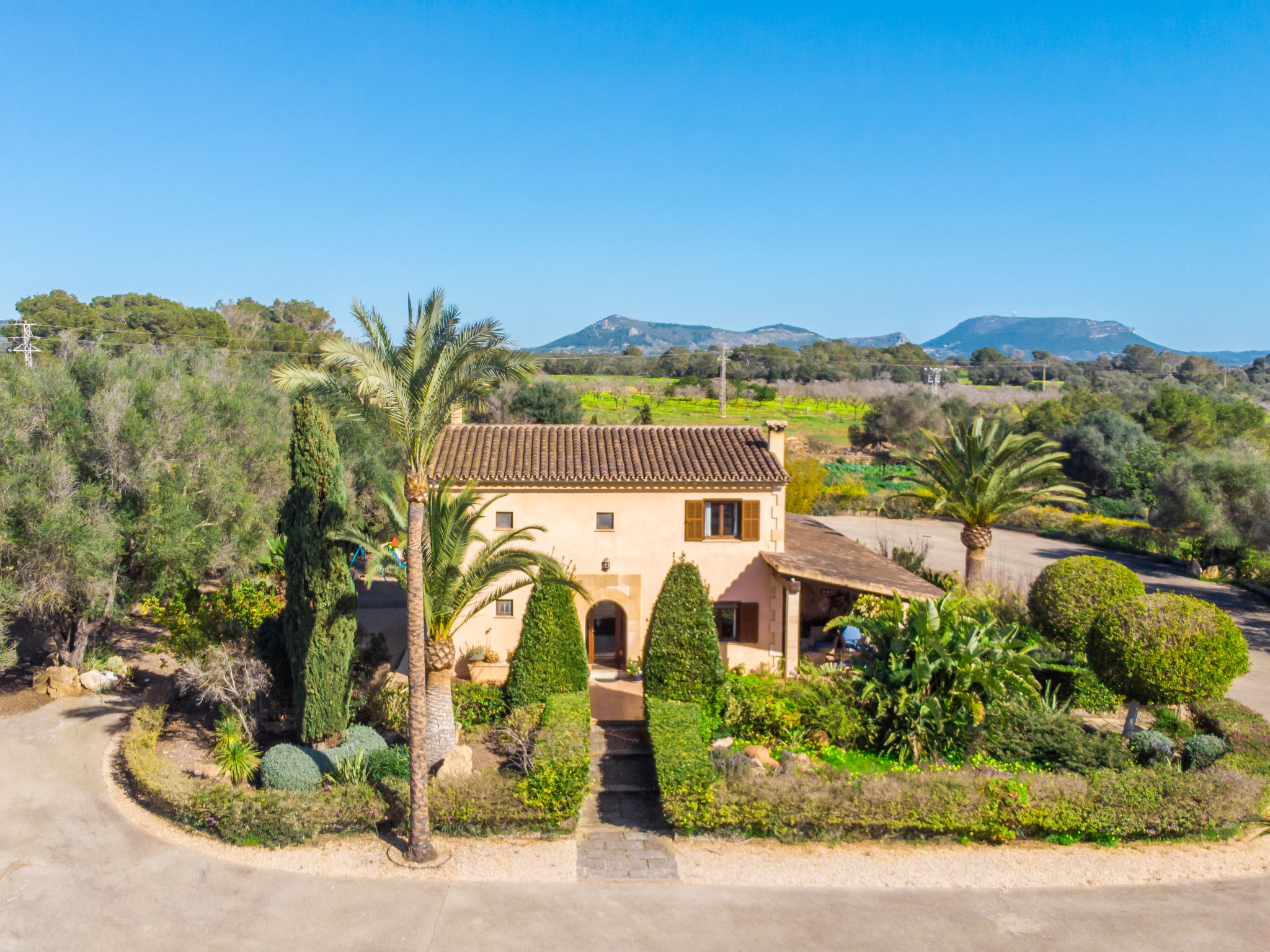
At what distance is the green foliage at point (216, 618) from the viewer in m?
16.4

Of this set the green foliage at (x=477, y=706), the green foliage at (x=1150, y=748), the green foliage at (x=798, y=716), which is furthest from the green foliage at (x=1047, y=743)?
the green foliage at (x=477, y=706)

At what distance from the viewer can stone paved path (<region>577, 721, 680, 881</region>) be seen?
1184 cm

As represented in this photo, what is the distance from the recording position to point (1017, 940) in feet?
34.1

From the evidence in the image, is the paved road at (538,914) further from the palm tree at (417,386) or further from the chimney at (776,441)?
the chimney at (776,441)

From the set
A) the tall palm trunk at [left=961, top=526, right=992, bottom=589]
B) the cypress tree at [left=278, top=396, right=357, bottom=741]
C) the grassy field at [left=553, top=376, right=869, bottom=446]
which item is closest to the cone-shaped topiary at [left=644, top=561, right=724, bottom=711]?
the cypress tree at [left=278, top=396, right=357, bottom=741]

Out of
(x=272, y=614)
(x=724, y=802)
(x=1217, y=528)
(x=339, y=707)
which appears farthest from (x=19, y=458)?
(x=1217, y=528)

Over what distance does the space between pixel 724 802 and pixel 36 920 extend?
9.28m

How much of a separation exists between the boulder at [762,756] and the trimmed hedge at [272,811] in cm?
609

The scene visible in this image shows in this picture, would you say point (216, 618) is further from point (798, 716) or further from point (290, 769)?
point (798, 716)

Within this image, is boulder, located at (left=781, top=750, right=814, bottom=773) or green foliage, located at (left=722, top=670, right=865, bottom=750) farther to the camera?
green foliage, located at (left=722, top=670, right=865, bottom=750)

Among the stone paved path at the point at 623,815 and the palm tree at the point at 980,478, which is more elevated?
the palm tree at the point at 980,478

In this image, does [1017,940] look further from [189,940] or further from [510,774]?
[189,940]

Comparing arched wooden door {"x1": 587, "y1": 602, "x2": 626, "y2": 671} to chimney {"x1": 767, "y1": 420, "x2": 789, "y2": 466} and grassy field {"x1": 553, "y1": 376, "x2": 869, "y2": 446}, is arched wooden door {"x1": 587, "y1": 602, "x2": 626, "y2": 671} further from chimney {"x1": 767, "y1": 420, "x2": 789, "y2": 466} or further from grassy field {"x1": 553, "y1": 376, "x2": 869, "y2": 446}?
grassy field {"x1": 553, "y1": 376, "x2": 869, "y2": 446}

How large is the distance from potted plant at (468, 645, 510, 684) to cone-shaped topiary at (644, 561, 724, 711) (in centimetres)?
355
